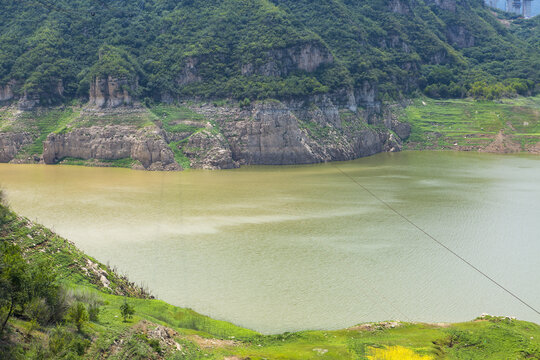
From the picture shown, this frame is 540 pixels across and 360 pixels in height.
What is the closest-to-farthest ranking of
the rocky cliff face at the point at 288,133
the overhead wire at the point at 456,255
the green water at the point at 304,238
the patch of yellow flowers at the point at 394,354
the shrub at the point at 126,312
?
the patch of yellow flowers at the point at 394,354
the shrub at the point at 126,312
the green water at the point at 304,238
the overhead wire at the point at 456,255
the rocky cliff face at the point at 288,133

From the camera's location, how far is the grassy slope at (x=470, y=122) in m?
88.6

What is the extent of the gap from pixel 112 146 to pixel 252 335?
54653 millimetres

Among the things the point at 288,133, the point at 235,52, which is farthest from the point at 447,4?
the point at 288,133

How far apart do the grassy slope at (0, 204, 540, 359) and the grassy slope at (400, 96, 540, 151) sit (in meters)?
72.5

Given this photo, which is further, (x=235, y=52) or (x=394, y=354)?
(x=235, y=52)

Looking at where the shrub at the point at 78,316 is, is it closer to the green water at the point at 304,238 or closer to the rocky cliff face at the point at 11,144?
the green water at the point at 304,238

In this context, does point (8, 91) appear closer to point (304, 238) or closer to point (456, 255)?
point (304, 238)

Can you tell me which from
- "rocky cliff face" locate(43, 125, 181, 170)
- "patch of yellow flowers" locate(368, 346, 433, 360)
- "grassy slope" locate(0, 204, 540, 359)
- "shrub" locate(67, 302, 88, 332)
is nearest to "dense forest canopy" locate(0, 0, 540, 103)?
"rocky cliff face" locate(43, 125, 181, 170)

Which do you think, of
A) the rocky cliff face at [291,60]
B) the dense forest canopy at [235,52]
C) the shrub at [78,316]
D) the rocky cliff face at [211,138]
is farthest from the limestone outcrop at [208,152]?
the shrub at [78,316]

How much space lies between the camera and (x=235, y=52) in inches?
3322

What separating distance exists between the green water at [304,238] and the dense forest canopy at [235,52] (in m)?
21.0

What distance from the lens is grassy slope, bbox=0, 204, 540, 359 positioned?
1814 cm

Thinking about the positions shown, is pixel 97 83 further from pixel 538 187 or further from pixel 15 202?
pixel 538 187

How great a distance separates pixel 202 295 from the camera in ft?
85.1
